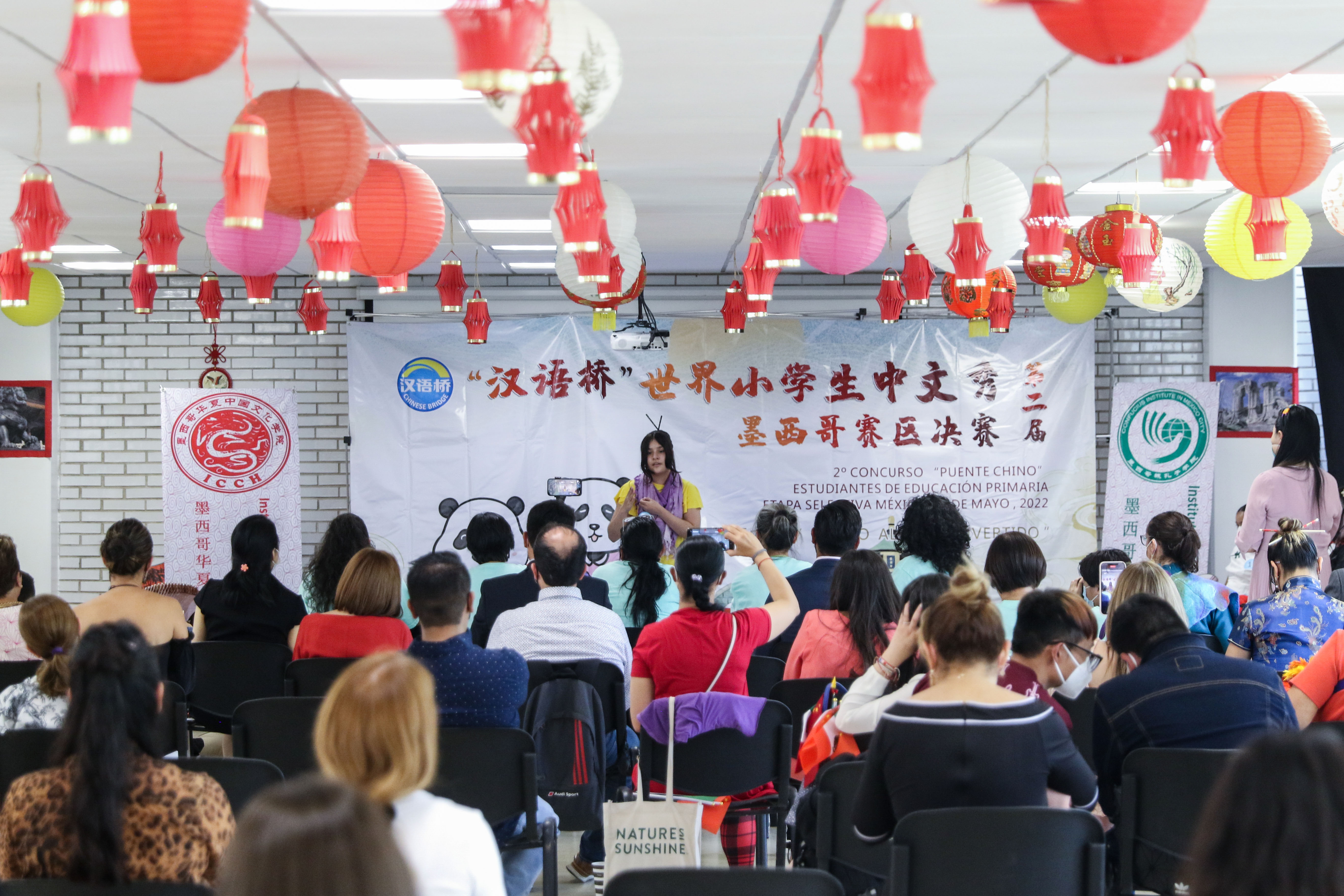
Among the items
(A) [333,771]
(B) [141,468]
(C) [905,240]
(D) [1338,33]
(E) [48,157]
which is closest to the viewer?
(A) [333,771]

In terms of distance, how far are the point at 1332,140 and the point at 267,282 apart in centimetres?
440

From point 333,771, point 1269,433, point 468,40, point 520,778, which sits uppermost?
point 468,40


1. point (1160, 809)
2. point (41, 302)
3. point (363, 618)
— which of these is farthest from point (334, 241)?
point (41, 302)

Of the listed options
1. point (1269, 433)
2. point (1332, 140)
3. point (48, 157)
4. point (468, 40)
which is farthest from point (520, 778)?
point (1269, 433)

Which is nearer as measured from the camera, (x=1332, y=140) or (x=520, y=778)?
(x=520, y=778)

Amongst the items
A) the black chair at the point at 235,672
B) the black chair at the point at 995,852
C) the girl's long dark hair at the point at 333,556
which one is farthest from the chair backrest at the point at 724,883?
the girl's long dark hair at the point at 333,556

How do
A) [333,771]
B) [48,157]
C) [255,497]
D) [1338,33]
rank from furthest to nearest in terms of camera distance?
[255,497]
[48,157]
[1338,33]
[333,771]

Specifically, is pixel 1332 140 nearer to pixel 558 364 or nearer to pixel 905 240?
pixel 905 240

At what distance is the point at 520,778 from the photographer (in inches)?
117

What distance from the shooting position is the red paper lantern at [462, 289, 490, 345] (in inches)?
271

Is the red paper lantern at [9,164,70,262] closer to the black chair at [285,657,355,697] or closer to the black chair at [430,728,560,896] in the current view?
the black chair at [285,657,355,697]

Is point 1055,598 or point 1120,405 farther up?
point 1120,405

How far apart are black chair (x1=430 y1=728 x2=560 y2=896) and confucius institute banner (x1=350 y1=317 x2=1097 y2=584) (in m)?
4.92

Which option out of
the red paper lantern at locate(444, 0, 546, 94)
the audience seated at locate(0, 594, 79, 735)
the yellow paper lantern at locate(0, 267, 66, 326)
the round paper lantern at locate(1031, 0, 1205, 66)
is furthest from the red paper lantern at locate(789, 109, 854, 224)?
the yellow paper lantern at locate(0, 267, 66, 326)
